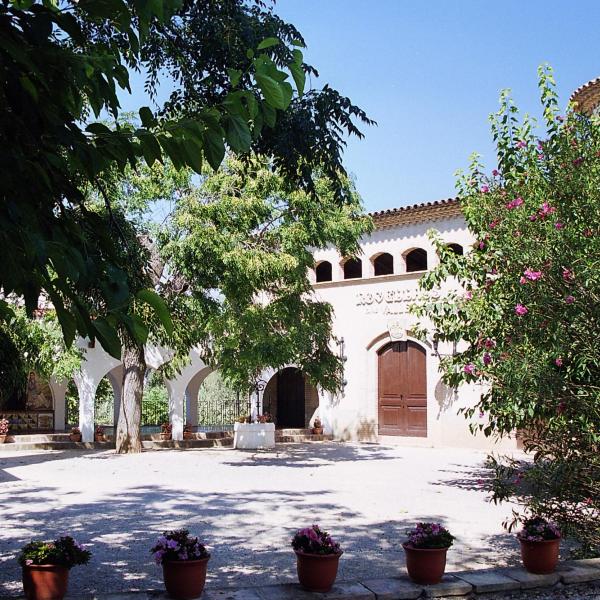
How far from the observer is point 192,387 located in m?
23.2

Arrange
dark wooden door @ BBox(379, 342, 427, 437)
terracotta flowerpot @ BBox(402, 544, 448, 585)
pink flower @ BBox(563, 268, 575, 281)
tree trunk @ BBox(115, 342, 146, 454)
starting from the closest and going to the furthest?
terracotta flowerpot @ BBox(402, 544, 448, 585), pink flower @ BBox(563, 268, 575, 281), tree trunk @ BBox(115, 342, 146, 454), dark wooden door @ BBox(379, 342, 427, 437)

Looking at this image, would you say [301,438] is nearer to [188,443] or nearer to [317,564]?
[188,443]

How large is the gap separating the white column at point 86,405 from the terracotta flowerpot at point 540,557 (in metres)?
15.7

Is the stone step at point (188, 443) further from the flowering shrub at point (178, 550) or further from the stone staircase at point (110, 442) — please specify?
the flowering shrub at point (178, 550)

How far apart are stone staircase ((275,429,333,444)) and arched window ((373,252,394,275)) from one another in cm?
534

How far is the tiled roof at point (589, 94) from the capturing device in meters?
16.2

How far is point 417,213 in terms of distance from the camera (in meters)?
21.6

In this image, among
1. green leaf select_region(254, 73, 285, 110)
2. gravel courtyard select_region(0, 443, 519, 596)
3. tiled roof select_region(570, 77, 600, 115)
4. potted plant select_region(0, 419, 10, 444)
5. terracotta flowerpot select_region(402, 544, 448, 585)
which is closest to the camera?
green leaf select_region(254, 73, 285, 110)

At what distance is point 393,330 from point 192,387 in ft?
20.5

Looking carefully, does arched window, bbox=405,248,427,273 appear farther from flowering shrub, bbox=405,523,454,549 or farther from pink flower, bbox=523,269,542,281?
flowering shrub, bbox=405,523,454,549

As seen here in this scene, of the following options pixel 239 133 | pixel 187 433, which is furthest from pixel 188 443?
pixel 239 133

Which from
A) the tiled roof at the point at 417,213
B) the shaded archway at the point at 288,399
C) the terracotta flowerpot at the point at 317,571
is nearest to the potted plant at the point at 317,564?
the terracotta flowerpot at the point at 317,571

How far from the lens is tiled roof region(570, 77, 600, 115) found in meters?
16.2

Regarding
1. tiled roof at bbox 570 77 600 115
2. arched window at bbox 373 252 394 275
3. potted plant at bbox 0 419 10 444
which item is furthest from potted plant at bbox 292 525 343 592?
arched window at bbox 373 252 394 275
